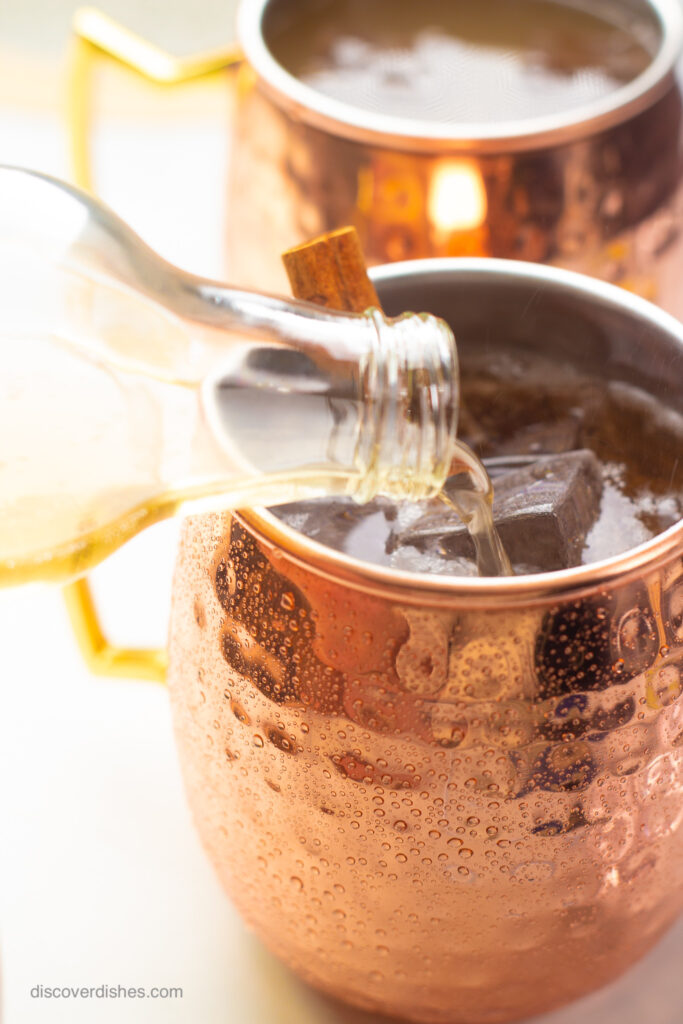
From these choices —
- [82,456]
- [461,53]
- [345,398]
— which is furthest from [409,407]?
[461,53]

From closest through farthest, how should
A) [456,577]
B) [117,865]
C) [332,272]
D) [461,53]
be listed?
1. [456,577]
2. [332,272]
3. [117,865]
4. [461,53]

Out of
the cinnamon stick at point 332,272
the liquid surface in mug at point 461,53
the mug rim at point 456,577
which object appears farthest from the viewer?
the liquid surface in mug at point 461,53

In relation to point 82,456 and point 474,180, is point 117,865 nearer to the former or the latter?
point 82,456

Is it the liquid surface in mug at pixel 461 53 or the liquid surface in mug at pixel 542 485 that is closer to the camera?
the liquid surface in mug at pixel 542 485

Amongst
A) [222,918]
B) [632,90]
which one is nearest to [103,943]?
[222,918]

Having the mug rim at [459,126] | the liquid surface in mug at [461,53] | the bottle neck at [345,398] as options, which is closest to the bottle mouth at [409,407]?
the bottle neck at [345,398]

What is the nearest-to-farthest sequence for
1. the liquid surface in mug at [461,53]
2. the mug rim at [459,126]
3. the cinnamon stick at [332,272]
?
the cinnamon stick at [332,272] < the mug rim at [459,126] < the liquid surface in mug at [461,53]

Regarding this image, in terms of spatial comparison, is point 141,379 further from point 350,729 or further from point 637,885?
point 637,885

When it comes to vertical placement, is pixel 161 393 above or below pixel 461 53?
below

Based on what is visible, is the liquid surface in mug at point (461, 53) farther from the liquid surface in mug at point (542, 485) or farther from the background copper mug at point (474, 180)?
the liquid surface in mug at point (542, 485)
